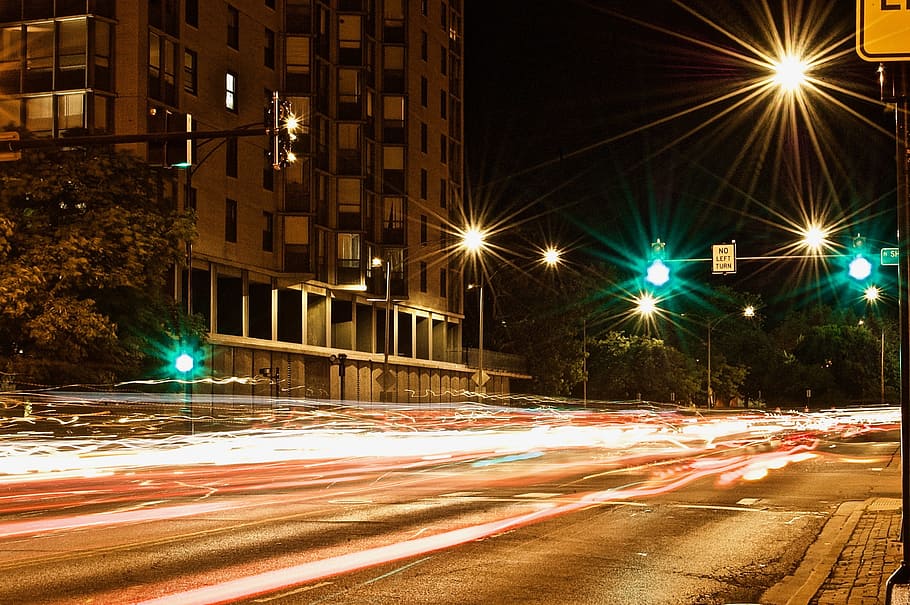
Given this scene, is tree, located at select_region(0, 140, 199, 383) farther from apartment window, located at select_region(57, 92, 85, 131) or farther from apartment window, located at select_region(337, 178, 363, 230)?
apartment window, located at select_region(337, 178, 363, 230)

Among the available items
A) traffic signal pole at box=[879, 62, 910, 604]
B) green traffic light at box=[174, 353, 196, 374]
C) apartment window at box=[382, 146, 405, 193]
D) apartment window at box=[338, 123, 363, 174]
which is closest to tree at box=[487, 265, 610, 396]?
apartment window at box=[382, 146, 405, 193]

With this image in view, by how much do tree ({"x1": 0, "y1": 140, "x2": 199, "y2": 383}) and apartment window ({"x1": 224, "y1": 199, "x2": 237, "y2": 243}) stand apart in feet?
57.3

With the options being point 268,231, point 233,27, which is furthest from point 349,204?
point 233,27

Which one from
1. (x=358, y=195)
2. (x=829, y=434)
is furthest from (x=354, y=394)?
→ (x=829, y=434)

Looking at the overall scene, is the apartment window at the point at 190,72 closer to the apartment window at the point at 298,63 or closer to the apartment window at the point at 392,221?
the apartment window at the point at 298,63

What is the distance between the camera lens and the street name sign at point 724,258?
2661 cm

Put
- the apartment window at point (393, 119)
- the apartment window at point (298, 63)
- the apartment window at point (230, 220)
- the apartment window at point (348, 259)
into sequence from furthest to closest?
the apartment window at point (393, 119), the apartment window at point (348, 259), the apartment window at point (298, 63), the apartment window at point (230, 220)

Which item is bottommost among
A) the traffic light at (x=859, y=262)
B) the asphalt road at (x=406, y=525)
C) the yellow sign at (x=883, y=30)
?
the asphalt road at (x=406, y=525)

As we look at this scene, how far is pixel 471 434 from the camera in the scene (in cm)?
3800

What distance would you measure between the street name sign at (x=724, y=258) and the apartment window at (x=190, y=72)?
2808 centimetres

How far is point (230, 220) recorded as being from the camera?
5231 centimetres

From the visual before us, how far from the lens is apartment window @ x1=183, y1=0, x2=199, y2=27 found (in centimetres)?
4888

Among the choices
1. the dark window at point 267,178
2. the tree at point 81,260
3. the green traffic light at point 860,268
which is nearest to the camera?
the green traffic light at point 860,268

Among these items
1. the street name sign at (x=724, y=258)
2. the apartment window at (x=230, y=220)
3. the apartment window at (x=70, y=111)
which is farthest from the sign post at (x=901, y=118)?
the apartment window at (x=230, y=220)
